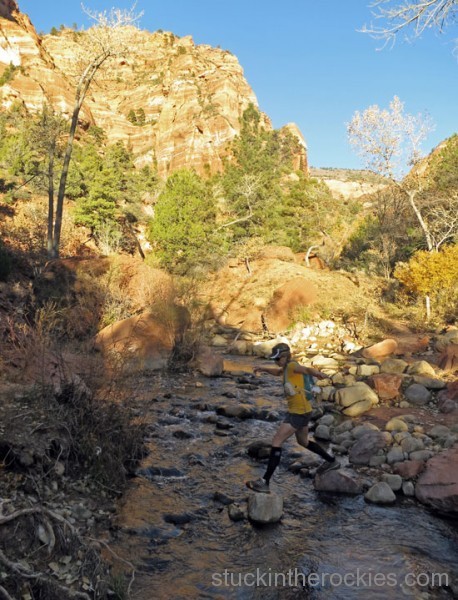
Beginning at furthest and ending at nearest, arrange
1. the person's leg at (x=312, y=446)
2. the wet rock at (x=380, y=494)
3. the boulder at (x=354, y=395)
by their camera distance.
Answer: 1. the boulder at (x=354, y=395)
2. the person's leg at (x=312, y=446)
3. the wet rock at (x=380, y=494)

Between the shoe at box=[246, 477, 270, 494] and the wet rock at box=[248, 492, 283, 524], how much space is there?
0.49m

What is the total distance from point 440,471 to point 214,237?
26.0m

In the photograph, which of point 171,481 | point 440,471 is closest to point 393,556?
point 440,471

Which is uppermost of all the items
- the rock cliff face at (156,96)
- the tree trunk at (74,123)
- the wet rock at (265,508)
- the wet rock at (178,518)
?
the rock cliff face at (156,96)

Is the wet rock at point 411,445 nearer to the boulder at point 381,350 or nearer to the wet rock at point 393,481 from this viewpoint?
the wet rock at point 393,481

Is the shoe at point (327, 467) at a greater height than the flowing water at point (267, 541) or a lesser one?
greater

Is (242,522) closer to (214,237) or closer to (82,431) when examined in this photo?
(82,431)

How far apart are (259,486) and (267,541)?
112 centimetres

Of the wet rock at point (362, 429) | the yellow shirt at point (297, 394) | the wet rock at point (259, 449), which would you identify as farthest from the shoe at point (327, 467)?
the wet rock at point (362, 429)

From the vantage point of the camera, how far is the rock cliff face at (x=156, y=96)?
207ft

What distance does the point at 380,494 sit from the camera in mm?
5973

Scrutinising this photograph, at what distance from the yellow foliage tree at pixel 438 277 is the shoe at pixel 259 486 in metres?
14.6

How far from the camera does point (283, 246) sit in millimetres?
33719

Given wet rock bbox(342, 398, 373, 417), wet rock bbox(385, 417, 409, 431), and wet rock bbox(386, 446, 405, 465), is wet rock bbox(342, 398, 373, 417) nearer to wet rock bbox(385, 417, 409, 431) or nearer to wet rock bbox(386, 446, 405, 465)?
wet rock bbox(385, 417, 409, 431)
